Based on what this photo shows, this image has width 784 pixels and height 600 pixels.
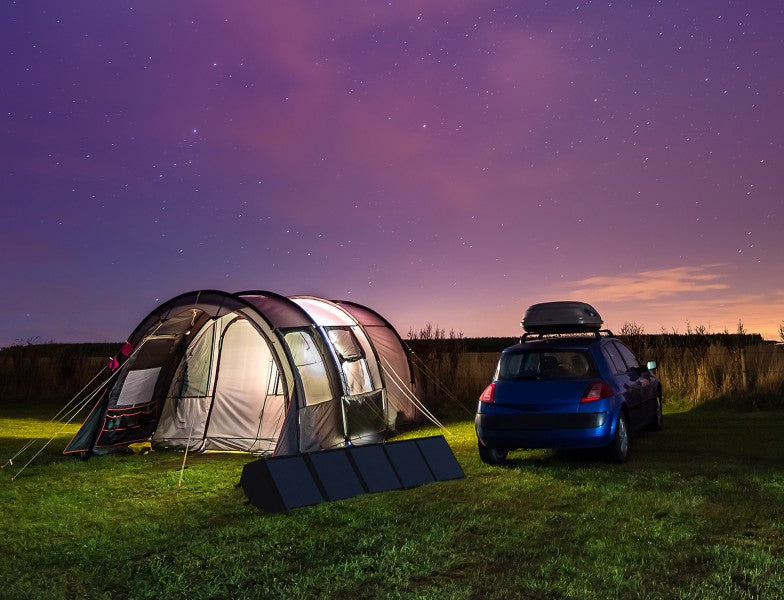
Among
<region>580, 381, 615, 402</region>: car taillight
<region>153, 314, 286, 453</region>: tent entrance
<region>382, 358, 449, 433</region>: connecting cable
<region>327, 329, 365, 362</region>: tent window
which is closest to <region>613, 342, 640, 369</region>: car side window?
<region>580, 381, 615, 402</region>: car taillight

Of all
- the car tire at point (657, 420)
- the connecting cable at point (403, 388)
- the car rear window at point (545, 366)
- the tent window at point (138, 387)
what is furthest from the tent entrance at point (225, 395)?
the car tire at point (657, 420)

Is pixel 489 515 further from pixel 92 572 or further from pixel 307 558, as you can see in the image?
pixel 92 572

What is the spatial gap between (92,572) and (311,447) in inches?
213

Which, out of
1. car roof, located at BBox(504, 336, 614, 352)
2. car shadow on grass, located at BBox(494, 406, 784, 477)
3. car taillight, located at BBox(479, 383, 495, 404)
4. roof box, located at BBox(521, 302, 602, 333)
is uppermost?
roof box, located at BBox(521, 302, 602, 333)

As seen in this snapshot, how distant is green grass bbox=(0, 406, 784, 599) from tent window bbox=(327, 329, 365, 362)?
300 centimetres

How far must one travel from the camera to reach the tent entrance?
12.7 meters

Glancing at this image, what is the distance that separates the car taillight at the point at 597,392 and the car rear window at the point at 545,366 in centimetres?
19

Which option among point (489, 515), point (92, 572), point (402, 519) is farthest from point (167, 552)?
point (489, 515)

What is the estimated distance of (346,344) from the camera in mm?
13117

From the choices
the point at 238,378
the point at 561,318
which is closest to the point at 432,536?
the point at 561,318

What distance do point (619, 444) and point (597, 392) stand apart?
35.4 inches

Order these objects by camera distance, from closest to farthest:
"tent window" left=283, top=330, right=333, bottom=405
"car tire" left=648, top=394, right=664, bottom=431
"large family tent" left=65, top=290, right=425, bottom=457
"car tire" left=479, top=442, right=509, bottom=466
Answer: "car tire" left=479, top=442, right=509, bottom=466 → "tent window" left=283, top=330, right=333, bottom=405 → "large family tent" left=65, top=290, right=425, bottom=457 → "car tire" left=648, top=394, right=664, bottom=431

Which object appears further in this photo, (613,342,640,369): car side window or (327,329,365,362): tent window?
(327,329,365,362): tent window

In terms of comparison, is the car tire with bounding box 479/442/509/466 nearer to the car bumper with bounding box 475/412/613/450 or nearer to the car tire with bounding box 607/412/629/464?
the car bumper with bounding box 475/412/613/450
